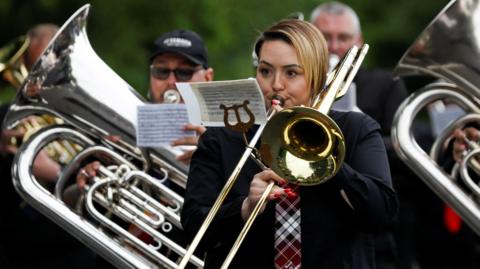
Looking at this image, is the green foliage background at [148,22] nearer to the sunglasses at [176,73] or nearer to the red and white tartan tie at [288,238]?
the sunglasses at [176,73]

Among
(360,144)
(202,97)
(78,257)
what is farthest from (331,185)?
(78,257)

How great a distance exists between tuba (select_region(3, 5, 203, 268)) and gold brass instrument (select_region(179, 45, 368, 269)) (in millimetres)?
1581

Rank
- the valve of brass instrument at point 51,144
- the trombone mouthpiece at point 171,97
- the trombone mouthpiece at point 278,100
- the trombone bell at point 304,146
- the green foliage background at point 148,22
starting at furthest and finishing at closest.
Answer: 1. the green foliage background at point 148,22
2. the valve of brass instrument at point 51,144
3. the trombone mouthpiece at point 171,97
4. the trombone mouthpiece at point 278,100
5. the trombone bell at point 304,146

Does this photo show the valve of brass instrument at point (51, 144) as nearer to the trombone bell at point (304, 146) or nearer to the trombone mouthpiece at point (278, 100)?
the trombone mouthpiece at point (278, 100)

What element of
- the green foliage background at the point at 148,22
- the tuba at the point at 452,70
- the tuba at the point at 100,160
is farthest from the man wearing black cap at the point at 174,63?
the green foliage background at the point at 148,22

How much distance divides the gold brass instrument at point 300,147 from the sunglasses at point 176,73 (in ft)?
6.10

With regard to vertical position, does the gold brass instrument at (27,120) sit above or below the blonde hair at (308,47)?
below

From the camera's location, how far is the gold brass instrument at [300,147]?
17.1 ft

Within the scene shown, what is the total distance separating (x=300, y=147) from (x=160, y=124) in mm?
1656

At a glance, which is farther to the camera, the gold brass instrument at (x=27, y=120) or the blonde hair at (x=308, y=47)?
the gold brass instrument at (x=27, y=120)

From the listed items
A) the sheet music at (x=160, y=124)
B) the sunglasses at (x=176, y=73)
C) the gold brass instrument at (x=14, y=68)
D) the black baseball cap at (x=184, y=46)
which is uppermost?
the black baseball cap at (x=184, y=46)

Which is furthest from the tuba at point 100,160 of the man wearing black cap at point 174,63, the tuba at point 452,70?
the tuba at point 452,70

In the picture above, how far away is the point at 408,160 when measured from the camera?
23.2ft

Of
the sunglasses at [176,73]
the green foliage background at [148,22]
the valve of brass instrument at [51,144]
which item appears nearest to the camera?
the sunglasses at [176,73]
